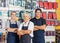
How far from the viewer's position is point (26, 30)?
10.3ft

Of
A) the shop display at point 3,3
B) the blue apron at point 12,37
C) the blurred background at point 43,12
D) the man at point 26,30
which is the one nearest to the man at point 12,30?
the blue apron at point 12,37

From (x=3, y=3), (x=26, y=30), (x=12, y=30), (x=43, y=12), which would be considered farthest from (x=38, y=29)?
(x=3, y=3)

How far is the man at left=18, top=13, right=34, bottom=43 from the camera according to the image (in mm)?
3117

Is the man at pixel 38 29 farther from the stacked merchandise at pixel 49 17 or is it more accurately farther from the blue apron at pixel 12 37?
the stacked merchandise at pixel 49 17

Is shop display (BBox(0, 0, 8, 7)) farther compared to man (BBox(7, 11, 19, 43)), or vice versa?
shop display (BBox(0, 0, 8, 7))

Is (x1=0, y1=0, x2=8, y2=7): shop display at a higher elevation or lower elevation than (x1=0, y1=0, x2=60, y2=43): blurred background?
higher

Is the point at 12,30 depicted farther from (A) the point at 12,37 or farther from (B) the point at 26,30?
(B) the point at 26,30

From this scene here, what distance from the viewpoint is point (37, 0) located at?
379 cm

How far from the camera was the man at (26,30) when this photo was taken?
10.2 feet

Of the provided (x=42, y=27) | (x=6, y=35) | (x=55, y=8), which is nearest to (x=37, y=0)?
(x=55, y=8)

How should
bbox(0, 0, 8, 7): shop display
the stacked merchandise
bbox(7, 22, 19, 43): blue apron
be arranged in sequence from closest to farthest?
1. bbox(7, 22, 19, 43): blue apron
2. bbox(0, 0, 8, 7): shop display
3. the stacked merchandise

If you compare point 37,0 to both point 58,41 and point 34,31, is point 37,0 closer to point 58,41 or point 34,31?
point 34,31

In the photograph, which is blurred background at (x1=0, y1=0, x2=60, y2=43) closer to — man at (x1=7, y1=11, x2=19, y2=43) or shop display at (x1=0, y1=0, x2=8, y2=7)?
shop display at (x1=0, y1=0, x2=8, y2=7)

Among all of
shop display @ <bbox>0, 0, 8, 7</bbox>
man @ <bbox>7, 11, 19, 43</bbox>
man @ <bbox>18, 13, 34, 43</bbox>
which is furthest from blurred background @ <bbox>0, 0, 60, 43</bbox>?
man @ <bbox>18, 13, 34, 43</bbox>
